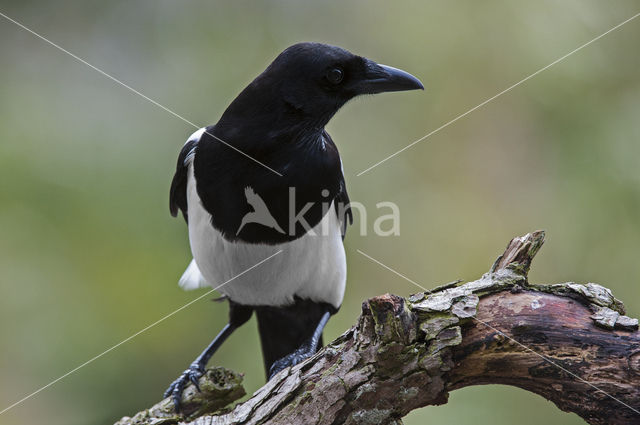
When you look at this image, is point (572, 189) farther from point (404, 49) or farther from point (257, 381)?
point (257, 381)

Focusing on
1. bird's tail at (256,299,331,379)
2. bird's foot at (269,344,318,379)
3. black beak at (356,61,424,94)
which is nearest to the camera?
black beak at (356,61,424,94)

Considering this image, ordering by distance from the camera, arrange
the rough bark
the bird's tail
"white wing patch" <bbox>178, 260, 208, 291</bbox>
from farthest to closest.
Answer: "white wing patch" <bbox>178, 260, 208, 291</bbox> < the bird's tail < the rough bark

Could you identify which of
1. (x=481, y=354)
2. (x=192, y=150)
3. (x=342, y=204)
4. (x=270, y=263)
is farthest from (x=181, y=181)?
(x=481, y=354)

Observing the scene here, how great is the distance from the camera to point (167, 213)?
3664mm

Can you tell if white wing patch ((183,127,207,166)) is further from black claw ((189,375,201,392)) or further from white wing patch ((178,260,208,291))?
black claw ((189,375,201,392))

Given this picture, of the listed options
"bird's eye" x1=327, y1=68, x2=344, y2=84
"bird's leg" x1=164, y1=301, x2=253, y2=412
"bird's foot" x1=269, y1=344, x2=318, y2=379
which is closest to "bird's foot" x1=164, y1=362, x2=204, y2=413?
"bird's leg" x1=164, y1=301, x2=253, y2=412

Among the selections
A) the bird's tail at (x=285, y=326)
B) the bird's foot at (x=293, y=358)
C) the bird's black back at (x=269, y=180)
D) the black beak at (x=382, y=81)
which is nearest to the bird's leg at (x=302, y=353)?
the bird's foot at (x=293, y=358)

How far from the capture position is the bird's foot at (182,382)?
3.04 m

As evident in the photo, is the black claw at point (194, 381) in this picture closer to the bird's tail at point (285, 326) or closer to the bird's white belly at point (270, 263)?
the bird's white belly at point (270, 263)

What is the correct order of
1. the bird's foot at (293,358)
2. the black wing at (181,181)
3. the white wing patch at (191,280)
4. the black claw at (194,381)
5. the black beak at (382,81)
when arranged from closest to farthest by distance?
the black beak at (382,81), the black claw at (194,381), the black wing at (181,181), the bird's foot at (293,358), the white wing patch at (191,280)

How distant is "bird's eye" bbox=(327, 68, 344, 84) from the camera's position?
9.45ft

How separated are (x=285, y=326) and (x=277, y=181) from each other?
1202 mm

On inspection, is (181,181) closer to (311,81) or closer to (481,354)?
(311,81)

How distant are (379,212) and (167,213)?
130cm
